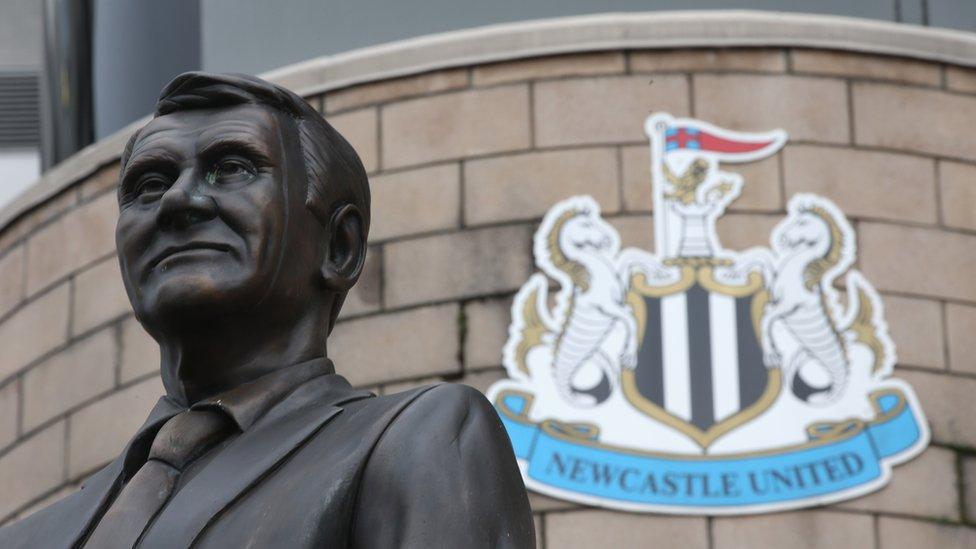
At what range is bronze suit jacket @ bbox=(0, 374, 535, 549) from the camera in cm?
473

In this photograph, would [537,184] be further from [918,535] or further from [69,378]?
[69,378]

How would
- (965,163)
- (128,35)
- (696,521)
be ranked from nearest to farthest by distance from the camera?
(696,521)
(965,163)
(128,35)

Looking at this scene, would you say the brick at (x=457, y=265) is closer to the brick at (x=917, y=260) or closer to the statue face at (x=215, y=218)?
the brick at (x=917, y=260)

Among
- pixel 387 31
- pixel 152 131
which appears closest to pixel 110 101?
pixel 387 31

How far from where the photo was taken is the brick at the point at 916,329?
15719mm

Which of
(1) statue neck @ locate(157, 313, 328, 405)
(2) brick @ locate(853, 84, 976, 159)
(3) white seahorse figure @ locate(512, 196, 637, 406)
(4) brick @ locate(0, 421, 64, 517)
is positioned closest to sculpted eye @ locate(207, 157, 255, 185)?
(1) statue neck @ locate(157, 313, 328, 405)

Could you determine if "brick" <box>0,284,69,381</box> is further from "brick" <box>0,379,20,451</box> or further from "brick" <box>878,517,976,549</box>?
"brick" <box>878,517,976,549</box>

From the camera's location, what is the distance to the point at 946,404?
1561 cm

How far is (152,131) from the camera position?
17.2 ft

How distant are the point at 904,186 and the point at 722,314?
1.35 meters

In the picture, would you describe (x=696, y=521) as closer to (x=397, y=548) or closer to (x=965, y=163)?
(x=965, y=163)

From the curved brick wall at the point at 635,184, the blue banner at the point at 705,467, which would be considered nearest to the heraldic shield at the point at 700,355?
the blue banner at the point at 705,467

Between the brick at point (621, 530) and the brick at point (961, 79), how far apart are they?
3140 millimetres

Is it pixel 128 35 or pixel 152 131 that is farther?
pixel 128 35
